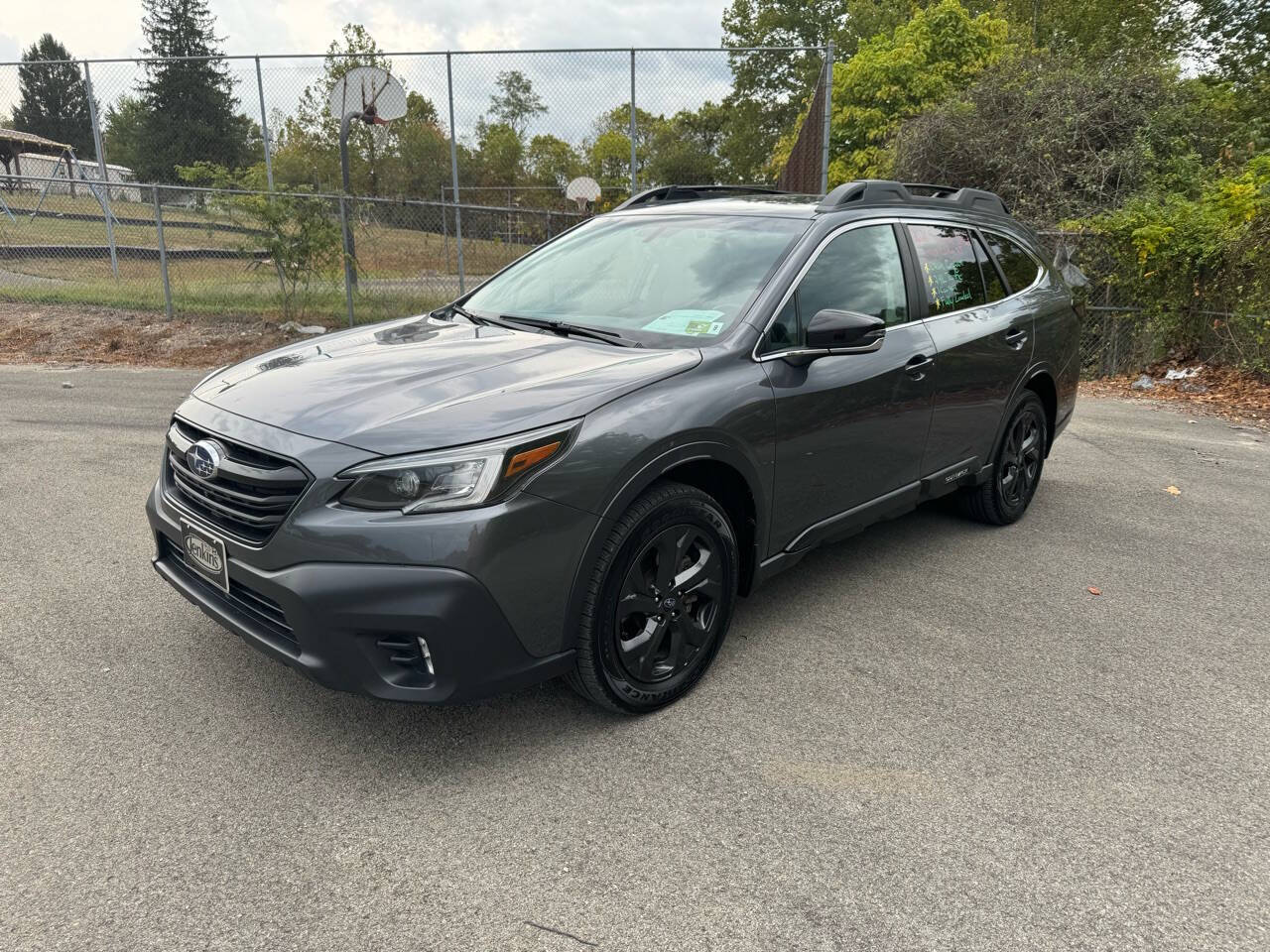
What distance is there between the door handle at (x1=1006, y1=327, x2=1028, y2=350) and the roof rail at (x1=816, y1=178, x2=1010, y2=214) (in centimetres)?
69

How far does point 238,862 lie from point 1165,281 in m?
11.1

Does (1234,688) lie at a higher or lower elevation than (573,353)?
lower

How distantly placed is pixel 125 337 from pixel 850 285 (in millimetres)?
10368

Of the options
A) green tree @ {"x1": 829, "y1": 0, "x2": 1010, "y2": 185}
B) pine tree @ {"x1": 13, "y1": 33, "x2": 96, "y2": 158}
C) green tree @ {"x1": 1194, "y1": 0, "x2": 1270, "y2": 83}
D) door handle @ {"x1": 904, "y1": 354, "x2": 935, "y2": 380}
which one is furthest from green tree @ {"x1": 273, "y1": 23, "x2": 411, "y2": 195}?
green tree @ {"x1": 1194, "y1": 0, "x2": 1270, "y2": 83}

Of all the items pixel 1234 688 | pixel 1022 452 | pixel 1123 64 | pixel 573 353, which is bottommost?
pixel 1234 688

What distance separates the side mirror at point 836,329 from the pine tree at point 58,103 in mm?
15482

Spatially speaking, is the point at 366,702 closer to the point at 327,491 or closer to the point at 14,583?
the point at 327,491

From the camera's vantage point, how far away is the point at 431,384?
9.42ft

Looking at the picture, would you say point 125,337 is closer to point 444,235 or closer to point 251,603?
point 444,235

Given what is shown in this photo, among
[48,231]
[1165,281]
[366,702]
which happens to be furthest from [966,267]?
[48,231]

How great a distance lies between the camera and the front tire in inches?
109

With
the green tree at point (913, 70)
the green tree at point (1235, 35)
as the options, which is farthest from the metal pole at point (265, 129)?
the green tree at point (1235, 35)

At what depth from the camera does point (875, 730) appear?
2.99 meters

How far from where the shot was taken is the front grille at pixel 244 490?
8.38ft
